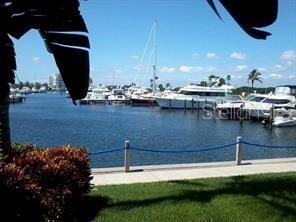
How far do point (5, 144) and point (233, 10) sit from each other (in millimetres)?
6312

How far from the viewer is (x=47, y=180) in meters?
7.76

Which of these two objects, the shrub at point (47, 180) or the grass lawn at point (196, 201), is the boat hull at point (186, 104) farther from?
the shrub at point (47, 180)

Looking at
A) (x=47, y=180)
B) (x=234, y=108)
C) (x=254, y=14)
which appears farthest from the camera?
(x=234, y=108)

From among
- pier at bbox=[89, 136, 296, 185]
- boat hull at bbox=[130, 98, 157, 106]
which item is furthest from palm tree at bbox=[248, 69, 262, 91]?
pier at bbox=[89, 136, 296, 185]

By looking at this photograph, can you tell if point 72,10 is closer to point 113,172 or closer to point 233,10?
point 233,10

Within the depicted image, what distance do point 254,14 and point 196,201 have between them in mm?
6928

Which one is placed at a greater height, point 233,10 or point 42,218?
point 233,10

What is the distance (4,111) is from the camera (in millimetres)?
7688

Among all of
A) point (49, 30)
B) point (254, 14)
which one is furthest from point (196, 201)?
point (254, 14)

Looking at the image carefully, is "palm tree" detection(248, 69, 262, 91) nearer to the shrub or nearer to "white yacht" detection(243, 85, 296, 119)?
"white yacht" detection(243, 85, 296, 119)

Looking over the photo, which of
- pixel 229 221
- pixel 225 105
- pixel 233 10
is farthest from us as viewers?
pixel 225 105

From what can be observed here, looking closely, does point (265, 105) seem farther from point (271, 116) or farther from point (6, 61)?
point (6, 61)

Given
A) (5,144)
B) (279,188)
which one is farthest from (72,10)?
(279,188)

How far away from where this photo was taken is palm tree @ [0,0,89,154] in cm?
327
